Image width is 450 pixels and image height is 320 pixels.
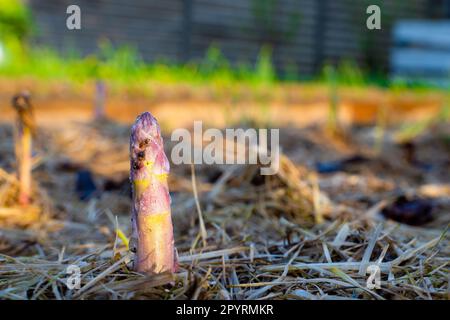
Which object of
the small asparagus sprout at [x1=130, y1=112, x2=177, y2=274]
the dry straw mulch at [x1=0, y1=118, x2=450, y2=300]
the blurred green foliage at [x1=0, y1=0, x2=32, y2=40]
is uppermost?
the blurred green foliage at [x1=0, y1=0, x2=32, y2=40]

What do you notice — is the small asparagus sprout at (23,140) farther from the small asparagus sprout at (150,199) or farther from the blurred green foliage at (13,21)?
the blurred green foliage at (13,21)

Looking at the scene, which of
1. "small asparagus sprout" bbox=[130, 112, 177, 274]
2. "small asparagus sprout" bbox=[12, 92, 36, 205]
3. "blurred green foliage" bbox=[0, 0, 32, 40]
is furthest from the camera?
"blurred green foliage" bbox=[0, 0, 32, 40]

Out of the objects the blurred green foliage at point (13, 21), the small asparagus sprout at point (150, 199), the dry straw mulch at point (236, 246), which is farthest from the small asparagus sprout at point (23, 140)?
the blurred green foliage at point (13, 21)

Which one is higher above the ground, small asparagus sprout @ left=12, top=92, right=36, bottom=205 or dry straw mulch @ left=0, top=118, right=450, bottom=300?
small asparagus sprout @ left=12, top=92, right=36, bottom=205

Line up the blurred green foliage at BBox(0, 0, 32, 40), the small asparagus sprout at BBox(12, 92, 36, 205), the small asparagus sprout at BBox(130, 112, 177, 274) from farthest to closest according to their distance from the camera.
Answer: the blurred green foliage at BBox(0, 0, 32, 40) → the small asparagus sprout at BBox(12, 92, 36, 205) → the small asparagus sprout at BBox(130, 112, 177, 274)

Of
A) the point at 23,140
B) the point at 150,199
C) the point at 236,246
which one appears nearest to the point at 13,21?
the point at 23,140

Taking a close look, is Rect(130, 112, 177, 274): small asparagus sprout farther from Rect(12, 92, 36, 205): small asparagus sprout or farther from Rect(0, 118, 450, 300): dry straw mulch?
Rect(12, 92, 36, 205): small asparagus sprout

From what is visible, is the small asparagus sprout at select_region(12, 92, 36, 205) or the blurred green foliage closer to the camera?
the small asparagus sprout at select_region(12, 92, 36, 205)

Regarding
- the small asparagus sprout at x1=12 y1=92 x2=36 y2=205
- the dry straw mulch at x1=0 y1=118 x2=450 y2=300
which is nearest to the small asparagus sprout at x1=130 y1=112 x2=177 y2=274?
the dry straw mulch at x1=0 y1=118 x2=450 y2=300
